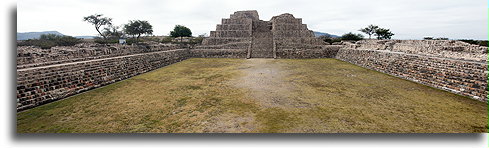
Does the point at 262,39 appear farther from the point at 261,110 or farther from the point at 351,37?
the point at 261,110

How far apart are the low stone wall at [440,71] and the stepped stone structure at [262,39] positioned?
9.05 metres

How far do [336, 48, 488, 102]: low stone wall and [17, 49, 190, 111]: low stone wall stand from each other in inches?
509

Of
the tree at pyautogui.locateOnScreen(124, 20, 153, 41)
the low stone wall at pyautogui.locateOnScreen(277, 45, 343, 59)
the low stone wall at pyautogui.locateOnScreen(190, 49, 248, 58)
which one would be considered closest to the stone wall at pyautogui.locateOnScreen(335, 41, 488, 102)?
the low stone wall at pyautogui.locateOnScreen(277, 45, 343, 59)

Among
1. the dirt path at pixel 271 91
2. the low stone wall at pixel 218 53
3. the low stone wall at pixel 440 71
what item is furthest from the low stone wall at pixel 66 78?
the low stone wall at pixel 440 71

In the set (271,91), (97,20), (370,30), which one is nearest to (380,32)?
(370,30)

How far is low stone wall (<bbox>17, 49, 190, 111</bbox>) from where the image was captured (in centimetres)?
534

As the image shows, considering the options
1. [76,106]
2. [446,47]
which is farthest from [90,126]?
[446,47]

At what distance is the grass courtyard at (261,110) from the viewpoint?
13.2ft

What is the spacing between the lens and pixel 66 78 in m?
6.51

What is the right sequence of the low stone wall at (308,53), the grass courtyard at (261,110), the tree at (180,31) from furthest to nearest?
the tree at (180,31), the low stone wall at (308,53), the grass courtyard at (261,110)

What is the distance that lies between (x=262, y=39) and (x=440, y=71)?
16.4m

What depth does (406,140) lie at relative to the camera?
3.37m

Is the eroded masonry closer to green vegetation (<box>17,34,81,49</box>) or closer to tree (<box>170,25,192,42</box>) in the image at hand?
green vegetation (<box>17,34,81,49</box>)

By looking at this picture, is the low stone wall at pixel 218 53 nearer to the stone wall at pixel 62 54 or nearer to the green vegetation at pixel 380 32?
the stone wall at pixel 62 54
